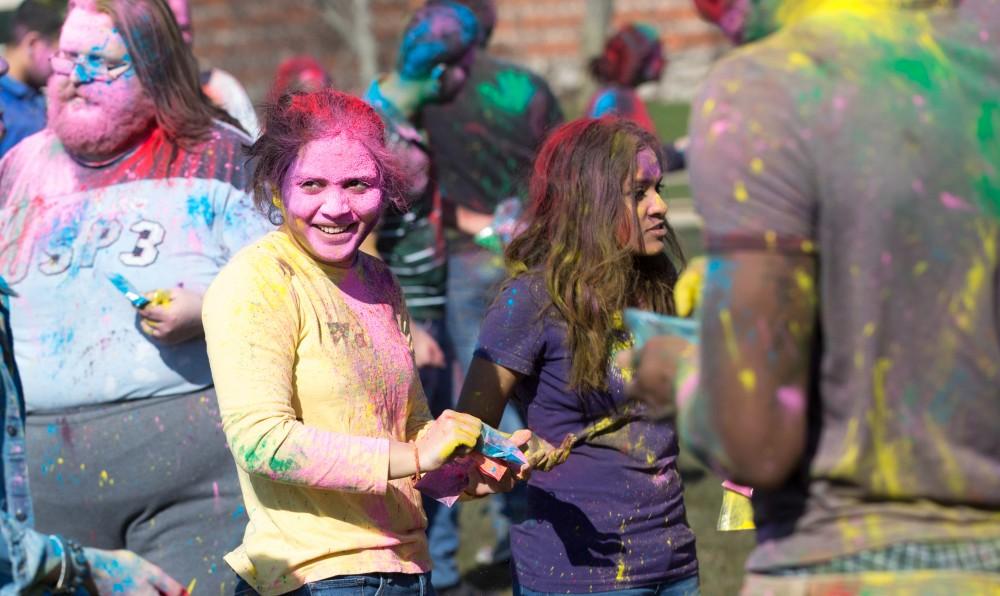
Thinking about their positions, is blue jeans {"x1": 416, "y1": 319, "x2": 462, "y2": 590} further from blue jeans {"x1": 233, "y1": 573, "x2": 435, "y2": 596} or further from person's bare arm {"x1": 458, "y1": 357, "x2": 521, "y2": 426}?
blue jeans {"x1": 233, "y1": 573, "x2": 435, "y2": 596}

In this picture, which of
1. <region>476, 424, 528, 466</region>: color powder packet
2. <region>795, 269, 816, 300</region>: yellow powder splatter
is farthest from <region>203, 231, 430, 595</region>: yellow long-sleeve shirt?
<region>795, 269, 816, 300</region>: yellow powder splatter

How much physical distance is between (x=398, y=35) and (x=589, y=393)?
2144cm

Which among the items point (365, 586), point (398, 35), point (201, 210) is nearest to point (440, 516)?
point (201, 210)

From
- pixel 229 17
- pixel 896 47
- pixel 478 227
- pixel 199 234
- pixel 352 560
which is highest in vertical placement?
pixel 896 47

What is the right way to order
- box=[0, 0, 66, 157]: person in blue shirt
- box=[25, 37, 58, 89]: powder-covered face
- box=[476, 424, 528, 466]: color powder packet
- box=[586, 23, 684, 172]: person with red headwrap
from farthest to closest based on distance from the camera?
1. box=[586, 23, 684, 172]: person with red headwrap
2. box=[25, 37, 58, 89]: powder-covered face
3. box=[0, 0, 66, 157]: person in blue shirt
4. box=[476, 424, 528, 466]: color powder packet

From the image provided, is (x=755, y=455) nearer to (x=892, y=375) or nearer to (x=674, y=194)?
(x=892, y=375)

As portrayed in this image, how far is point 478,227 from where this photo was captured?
5676 mm

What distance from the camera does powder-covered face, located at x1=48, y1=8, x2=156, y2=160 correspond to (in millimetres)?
3639

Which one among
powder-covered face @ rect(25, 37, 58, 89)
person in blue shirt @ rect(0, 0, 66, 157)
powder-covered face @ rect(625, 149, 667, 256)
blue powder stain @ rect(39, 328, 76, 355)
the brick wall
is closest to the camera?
powder-covered face @ rect(625, 149, 667, 256)

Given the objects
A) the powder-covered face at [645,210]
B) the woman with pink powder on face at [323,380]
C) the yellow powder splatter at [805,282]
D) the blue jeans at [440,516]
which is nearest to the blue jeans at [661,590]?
the woman with pink powder on face at [323,380]

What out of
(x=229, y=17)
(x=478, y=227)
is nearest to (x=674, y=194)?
(x=478, y=227)

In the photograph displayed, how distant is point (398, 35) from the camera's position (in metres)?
24.0

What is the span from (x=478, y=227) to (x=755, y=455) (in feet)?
12.1

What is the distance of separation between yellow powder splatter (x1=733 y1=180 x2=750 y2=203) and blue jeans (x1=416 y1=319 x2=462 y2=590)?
3.34 meters
